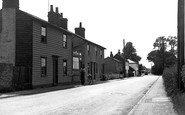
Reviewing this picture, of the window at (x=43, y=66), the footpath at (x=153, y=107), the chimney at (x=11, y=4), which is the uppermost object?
the chimney at (x=11, y=4)

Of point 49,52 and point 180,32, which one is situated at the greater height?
point 180,32

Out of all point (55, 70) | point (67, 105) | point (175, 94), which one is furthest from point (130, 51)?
point (67, 105)

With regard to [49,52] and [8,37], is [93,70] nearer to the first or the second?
[49,52]

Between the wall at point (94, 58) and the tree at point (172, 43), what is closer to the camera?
the wall at point (94, 58)

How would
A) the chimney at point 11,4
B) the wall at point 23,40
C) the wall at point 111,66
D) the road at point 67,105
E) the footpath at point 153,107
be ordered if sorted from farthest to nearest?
the wall at point 111,66
the chimney at point 11,4
the wall at point 23,40
the road at point 67,105
the footpath at point 153,107

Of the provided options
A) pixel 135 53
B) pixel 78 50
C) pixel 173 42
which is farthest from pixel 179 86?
pixel 135 53

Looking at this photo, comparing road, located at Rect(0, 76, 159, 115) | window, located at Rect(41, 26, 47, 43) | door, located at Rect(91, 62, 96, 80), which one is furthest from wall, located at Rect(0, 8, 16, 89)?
door, located at Rect(91, 62, 96, 80)

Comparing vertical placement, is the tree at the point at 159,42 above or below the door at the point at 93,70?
above

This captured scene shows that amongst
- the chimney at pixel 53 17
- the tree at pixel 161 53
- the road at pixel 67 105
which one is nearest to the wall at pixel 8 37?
the chimney at pixel 53 17

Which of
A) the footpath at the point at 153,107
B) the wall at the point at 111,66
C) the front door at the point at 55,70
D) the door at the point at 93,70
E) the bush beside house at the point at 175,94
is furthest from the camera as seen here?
the wall at the point at 111,66

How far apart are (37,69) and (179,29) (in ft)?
51.0

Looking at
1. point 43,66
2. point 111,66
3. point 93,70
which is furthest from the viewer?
point 111,66

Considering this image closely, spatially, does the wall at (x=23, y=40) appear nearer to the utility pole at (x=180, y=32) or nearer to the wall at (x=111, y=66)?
the utility pole at (x=180, y=32)

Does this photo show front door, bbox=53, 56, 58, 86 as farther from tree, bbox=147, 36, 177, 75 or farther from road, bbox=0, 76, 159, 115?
tree, bbox=147, 36, 177, 75
